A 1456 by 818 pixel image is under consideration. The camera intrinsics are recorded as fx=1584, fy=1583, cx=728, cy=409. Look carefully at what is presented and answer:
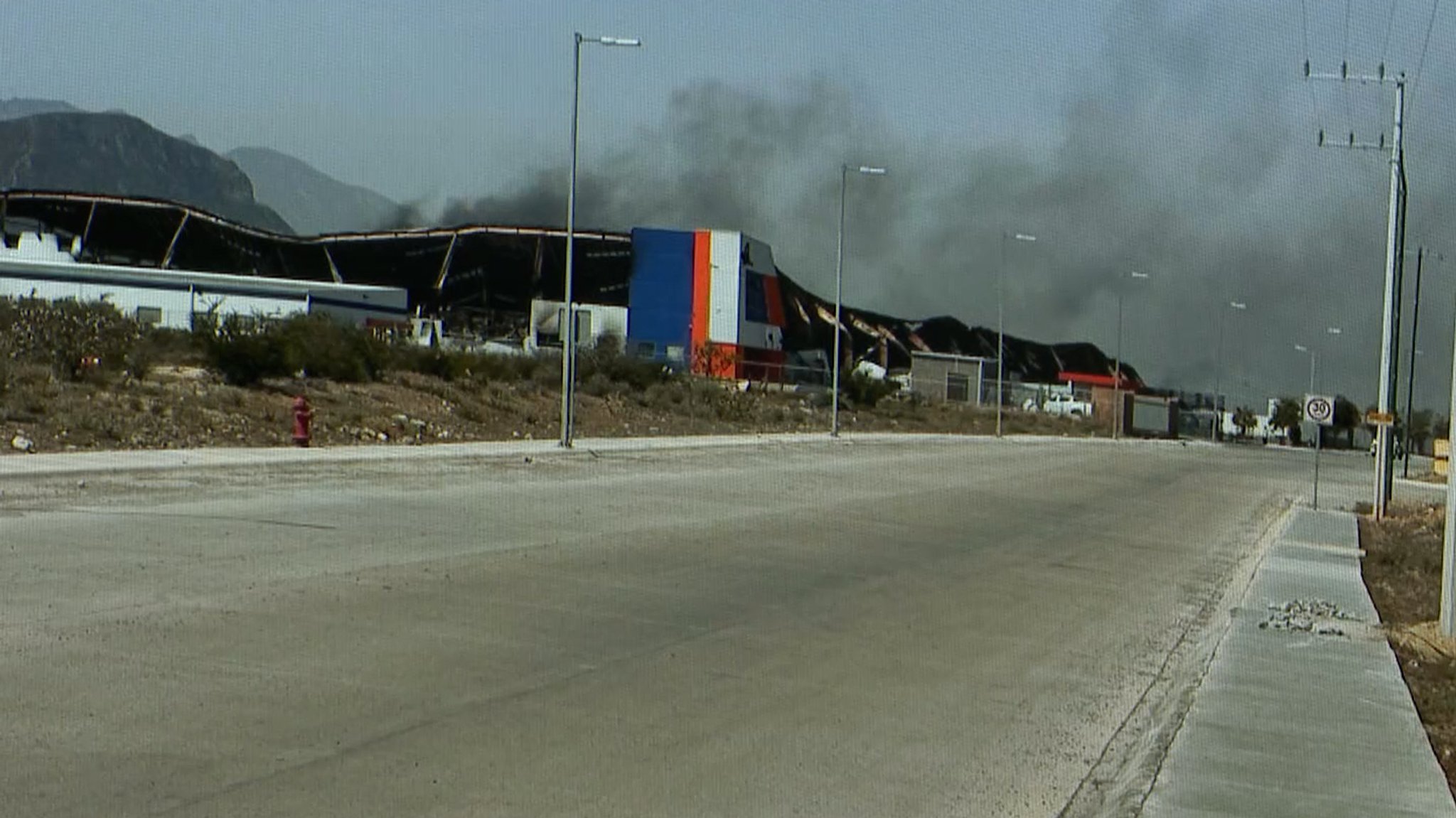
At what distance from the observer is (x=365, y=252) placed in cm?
10219

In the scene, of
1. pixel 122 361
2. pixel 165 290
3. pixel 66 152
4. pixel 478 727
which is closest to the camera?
pixel 478 727

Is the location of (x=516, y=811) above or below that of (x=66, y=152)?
below

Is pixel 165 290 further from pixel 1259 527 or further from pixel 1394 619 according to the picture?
pixel 1394 619

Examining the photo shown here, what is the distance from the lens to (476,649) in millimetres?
10461

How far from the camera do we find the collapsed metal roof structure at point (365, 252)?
92.4 metres

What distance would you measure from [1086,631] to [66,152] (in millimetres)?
183758

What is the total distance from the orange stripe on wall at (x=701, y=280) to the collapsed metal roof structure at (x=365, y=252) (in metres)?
5.00

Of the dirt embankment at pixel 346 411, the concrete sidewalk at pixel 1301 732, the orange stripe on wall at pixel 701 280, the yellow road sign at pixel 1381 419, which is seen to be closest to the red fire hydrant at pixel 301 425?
the dirt embankment at pixel 346 411

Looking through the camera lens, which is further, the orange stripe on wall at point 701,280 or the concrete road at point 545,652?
the orange stripe on wall at point 701,280

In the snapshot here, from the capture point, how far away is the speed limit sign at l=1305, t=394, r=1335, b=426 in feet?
119

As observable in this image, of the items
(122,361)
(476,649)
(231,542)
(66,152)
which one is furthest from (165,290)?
(66,152)

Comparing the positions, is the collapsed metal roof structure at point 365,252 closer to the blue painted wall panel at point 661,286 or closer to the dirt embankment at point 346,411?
the blue painted wall panel at point 661,286

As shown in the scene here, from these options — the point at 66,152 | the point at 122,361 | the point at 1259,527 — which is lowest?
the point at 1259,527

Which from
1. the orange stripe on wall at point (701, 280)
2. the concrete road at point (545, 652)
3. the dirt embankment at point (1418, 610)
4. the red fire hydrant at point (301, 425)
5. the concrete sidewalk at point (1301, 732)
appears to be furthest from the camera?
the orange stripe on wall at point (701, 280)
